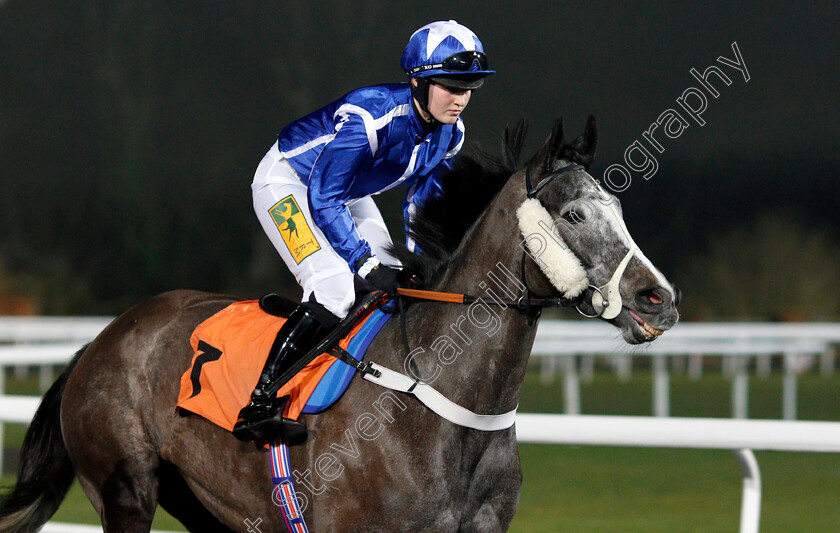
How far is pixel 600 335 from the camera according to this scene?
357 inches

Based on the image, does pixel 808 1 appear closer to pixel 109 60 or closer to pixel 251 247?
pixel 251 247

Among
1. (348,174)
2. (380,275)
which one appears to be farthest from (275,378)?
(348,174)

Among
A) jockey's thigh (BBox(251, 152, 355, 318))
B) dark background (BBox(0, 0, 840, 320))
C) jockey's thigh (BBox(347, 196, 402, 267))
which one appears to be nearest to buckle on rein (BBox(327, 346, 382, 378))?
jockey's thigh (BBox(251, 152, 355, 318))

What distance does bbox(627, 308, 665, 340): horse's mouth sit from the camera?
245cm

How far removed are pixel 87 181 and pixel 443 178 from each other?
1968 centimetres

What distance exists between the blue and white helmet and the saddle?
2.33 feet

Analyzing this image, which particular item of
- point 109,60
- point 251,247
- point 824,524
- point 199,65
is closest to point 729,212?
point 251,247

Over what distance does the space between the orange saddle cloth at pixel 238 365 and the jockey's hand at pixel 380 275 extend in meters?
0.12

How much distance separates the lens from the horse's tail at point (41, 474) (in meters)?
3.62

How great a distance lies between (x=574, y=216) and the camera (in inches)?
101

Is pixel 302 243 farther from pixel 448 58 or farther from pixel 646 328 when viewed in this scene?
pixel 646 328

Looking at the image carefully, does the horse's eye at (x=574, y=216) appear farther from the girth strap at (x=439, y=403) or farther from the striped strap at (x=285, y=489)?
the striped strap at (x=285, y=489)

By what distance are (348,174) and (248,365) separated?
658 millimetres

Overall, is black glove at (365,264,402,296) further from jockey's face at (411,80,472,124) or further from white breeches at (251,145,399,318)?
jockey's face at (411,80,472,124)
